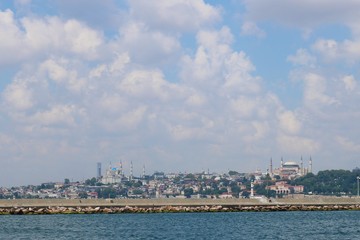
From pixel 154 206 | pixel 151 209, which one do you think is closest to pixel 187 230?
pixel 151 209

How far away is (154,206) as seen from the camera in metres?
115

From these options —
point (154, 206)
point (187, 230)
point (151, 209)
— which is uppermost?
point (154, 206)

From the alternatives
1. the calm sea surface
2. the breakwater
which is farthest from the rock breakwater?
the calm sea surface

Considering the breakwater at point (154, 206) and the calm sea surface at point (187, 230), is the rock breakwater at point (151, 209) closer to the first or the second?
the breakwater at point (154, 206)

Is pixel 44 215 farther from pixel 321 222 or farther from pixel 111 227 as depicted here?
pixel 321 222

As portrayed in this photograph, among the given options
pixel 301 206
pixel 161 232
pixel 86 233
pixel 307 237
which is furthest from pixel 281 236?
pixel 301 206

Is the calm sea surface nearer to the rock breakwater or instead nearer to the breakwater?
the rock breakwater

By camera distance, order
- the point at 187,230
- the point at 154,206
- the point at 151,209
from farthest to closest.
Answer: the point at 154,206, the point at 151,209, the point at 187,230

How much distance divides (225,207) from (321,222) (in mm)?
34478

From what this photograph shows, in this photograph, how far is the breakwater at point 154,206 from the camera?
4114 inches

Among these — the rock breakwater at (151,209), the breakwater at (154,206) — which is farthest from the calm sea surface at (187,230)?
the breakwater at (154,206)

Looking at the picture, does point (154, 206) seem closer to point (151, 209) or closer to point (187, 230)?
point (151, 209)

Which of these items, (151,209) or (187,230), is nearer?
(187,230)

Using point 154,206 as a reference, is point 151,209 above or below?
below
